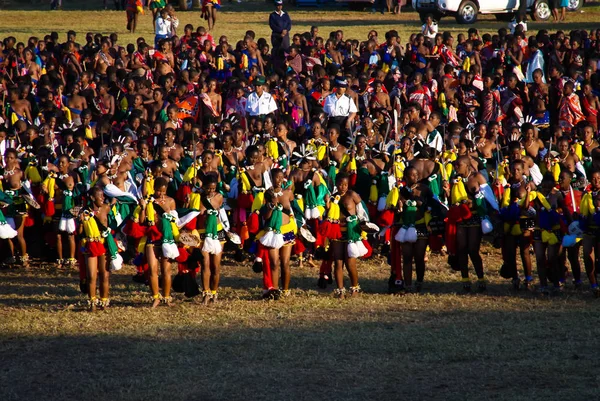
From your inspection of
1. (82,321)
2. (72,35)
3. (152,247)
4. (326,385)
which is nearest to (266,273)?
(152,247)

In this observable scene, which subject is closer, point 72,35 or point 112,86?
point 112,86

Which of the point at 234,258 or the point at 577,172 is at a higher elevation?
the point at 577,172

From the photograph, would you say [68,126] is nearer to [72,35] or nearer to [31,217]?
[31,217]

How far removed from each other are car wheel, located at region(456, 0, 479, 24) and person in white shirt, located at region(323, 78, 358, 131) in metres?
16.3

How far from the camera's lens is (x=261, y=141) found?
1653 cm

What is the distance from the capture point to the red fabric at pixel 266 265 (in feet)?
43.5

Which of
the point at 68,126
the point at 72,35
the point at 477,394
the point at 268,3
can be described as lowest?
the point at 477,394

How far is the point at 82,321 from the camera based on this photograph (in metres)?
12.5

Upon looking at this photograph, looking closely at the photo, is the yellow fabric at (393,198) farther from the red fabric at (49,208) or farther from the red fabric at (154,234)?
the red fabric at (49,208)

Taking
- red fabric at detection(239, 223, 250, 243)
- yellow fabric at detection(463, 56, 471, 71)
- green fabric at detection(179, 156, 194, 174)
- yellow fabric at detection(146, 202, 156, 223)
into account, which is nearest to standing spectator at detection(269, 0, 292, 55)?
yellow fabric at detection(463, 56, 471, 71)

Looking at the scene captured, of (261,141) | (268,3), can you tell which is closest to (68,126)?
(261,141)

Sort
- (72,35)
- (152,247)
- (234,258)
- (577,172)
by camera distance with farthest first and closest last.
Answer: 1. (72,35)
2. (234,258)
3. (577,172)
4. (152,247)

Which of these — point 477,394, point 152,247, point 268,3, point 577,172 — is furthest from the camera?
point 268,3

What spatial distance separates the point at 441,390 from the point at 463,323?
2.44 m
